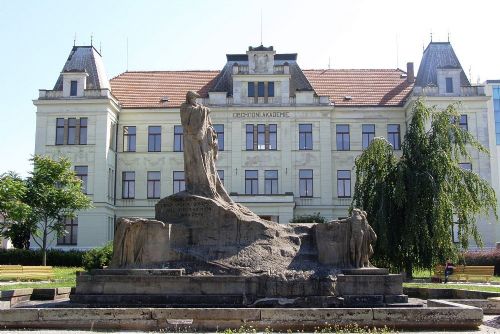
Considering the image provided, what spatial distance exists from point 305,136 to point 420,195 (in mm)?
21451

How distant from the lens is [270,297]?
1431 centimetres

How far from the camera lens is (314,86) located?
50406 mm

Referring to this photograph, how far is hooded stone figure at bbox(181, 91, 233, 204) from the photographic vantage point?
16.6m

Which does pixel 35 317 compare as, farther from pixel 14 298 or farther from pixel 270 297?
pixel 270 297

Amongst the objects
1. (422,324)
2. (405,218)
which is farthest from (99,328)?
(405,218)

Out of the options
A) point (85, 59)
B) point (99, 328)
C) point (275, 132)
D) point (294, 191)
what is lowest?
point (99, 328)

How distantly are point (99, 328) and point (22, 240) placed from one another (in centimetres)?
3472

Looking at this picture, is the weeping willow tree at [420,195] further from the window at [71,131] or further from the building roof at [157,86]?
the window at [71,131]

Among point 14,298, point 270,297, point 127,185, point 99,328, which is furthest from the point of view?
point 127,185

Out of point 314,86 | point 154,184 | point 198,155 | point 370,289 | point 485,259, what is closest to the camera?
point 370,289

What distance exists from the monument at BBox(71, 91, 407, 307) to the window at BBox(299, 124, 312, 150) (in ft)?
97.5

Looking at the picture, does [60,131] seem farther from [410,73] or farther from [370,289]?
[370,289]

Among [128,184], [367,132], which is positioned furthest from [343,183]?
[128,184]

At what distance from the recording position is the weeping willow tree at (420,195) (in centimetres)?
2520
